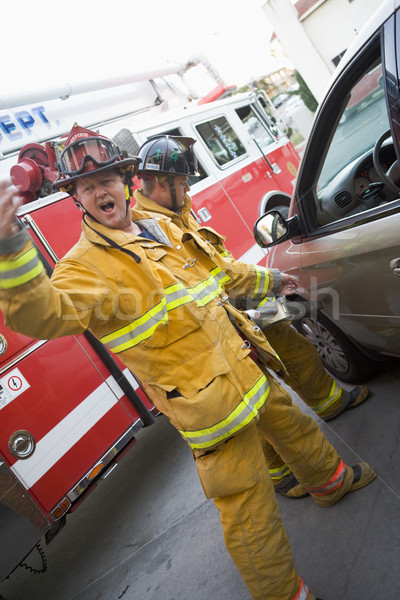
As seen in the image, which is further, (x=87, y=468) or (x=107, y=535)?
(x=107, y=535)

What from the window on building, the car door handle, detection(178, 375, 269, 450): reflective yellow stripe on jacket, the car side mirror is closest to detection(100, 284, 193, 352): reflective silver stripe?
detection(178, 375, 269, 450): reflective yellow stripe on jacket

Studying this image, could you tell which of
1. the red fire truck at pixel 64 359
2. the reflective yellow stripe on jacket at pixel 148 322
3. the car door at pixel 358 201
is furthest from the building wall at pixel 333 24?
the reflective yellow stripe on jacket at pixel 148 322

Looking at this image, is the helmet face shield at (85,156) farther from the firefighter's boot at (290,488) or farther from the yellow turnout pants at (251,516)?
the firefighter's boot at (290,488)

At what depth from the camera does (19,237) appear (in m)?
1.28

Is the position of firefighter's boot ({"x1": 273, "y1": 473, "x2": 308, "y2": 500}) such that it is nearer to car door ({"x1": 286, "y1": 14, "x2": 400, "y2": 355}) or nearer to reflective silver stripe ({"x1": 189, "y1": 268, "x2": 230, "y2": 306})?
car door ({"x1": 286, "y1": 14, "x2": 400, "y2": 355})

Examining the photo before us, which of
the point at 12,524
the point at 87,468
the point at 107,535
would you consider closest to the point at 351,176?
the point at 87,468

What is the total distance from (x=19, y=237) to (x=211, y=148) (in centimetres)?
516

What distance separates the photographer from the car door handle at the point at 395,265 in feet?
6.30

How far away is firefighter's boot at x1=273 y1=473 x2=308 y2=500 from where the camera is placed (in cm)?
269

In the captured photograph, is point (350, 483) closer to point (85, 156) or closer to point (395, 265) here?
point (395, 265)

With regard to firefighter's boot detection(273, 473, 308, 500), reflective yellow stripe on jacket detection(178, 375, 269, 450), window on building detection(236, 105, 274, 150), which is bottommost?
firefighter's boot detection(273, 473, 308, 500)

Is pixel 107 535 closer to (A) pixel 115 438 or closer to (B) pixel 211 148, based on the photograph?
(A) pixel 115 438

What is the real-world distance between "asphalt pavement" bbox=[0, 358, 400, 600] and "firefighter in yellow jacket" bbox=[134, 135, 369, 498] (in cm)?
12

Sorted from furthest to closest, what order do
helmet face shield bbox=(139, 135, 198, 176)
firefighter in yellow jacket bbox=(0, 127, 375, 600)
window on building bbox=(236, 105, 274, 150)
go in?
1. window on building bbox=(236, 105, 274, 150)
2. helmet face shield bbox=(139, 135, 198, 176)
3. firefighter in yellow jacket bbox=(0, 127, 375, 600)
